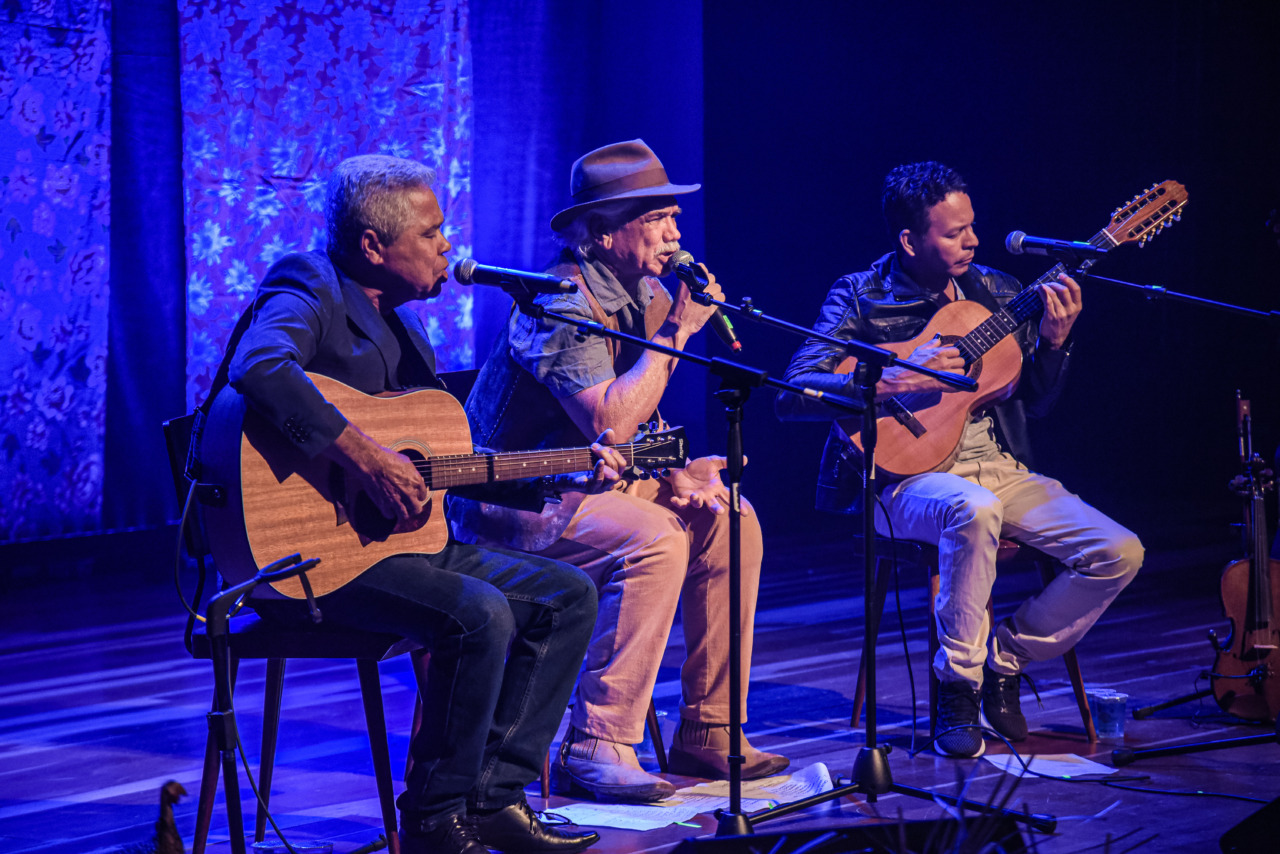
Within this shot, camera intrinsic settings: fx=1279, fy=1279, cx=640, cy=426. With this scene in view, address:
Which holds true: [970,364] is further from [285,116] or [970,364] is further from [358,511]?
[285,116]

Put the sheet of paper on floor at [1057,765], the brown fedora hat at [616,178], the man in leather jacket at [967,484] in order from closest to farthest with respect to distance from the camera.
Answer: the sheet of paper on floor at [1057,765] < the brown fedora hat at [616,178] < the man in leather jacket at [967,484]

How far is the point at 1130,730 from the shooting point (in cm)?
355

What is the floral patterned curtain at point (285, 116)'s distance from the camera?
6.60m

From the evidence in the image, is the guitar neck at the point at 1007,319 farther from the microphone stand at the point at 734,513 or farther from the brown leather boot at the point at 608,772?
the brown leather boot at the point at 608,772

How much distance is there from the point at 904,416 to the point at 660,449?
36.7 inches

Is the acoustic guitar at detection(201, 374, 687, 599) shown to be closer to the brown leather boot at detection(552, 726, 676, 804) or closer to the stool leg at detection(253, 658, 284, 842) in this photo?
the stool leg at detection(253, 658, 284, 842)

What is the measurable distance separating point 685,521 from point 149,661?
243cm

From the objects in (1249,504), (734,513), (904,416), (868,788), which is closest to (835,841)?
(734,513)

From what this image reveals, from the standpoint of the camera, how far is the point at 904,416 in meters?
3.68

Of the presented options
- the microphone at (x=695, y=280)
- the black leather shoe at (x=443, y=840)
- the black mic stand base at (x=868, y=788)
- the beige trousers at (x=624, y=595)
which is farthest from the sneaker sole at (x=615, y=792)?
the microphone at (x=695, y=280)

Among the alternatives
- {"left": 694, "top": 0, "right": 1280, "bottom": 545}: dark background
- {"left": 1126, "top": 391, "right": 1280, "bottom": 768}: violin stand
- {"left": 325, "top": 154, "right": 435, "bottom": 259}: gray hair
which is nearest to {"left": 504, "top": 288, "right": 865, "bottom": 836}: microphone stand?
{"left": 325, "top": 154, "right": 435, "bottom": 259}: gray hair

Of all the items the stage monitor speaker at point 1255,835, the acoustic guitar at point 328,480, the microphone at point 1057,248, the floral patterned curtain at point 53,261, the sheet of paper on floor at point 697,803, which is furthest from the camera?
the floral patterned curtain at point 53,261

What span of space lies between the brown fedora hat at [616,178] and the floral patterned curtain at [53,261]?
395 cm

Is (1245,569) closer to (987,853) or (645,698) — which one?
(645,698)
